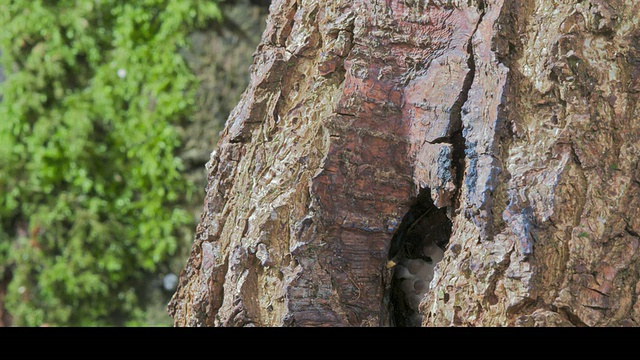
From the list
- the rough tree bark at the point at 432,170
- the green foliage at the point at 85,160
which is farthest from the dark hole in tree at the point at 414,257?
the green foliage at the point at 85,160

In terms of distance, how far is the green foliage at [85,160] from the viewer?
227 centimetres

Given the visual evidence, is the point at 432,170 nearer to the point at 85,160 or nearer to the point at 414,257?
the point at 414,257

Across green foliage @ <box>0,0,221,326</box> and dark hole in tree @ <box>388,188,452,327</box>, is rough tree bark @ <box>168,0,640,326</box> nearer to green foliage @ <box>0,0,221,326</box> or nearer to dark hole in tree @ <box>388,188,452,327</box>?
dark hole in tree @ <box>388,188,452,327</box>

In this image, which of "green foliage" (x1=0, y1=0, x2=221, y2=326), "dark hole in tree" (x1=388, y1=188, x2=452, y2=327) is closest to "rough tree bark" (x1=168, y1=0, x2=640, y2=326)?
"dark hole in tree" (x1=388, y1=188, x2=452, y2=327)

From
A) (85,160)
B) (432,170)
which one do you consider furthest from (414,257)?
(85,160)

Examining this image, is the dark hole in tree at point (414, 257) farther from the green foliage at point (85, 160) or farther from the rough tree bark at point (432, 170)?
the green foliage at point (85, 160)

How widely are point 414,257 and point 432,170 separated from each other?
0.48 feet

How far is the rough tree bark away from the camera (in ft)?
2.24

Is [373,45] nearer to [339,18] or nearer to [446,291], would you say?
[339,18]

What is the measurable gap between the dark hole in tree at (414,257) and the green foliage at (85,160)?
1.50 meters

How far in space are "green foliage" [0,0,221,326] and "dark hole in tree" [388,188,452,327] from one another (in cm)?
150

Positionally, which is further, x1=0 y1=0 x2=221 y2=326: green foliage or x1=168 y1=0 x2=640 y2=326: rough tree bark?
x1=0 y1=0 x2=221 y2=326: green foliage

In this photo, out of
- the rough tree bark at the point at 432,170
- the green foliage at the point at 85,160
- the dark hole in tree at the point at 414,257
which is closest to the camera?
the rough tree bark at the point at 432,170

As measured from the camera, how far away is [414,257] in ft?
2.81
